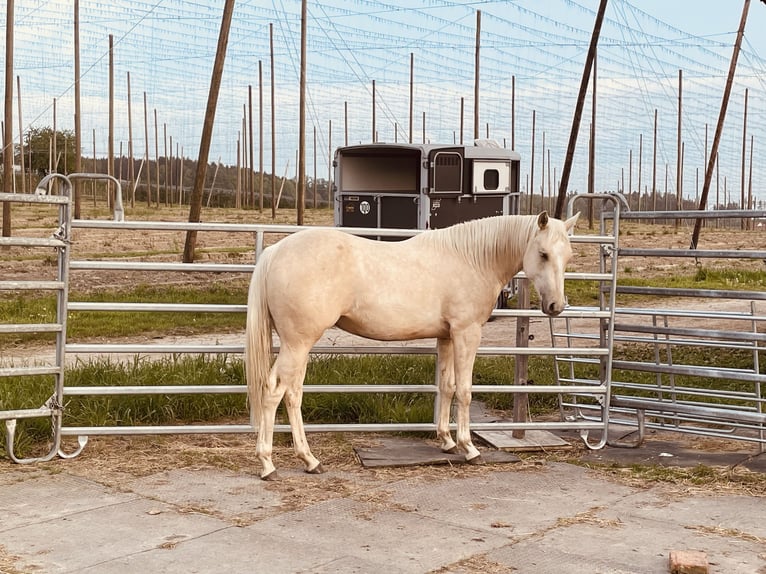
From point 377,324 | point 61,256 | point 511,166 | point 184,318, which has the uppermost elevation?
point 511,166

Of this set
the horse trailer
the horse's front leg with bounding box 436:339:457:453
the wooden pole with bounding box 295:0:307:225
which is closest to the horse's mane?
the horse's front leg with bounding box 436:339:457:453

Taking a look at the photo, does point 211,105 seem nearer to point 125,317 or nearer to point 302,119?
point 125,317

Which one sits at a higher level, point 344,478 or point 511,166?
point 511,166

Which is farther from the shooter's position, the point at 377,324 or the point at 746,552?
the point at 377,324

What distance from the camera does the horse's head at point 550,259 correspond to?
509cm

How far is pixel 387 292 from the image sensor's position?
5141mm

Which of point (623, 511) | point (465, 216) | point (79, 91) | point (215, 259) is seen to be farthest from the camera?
point (79, 91)

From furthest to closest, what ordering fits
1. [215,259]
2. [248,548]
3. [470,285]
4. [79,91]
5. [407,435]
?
[79,91]
[215,259]
[407,435]
[470,285]
[248,548]

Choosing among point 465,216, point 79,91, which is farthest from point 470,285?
point 79,91

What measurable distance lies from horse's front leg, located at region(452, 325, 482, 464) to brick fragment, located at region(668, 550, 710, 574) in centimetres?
188

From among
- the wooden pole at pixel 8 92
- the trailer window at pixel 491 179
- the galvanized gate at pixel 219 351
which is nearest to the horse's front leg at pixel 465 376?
the galvanized gate at pixel 219 351

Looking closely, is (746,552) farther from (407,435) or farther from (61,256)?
(61,256)

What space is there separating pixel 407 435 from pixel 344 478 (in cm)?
119

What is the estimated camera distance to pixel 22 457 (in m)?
5.30
